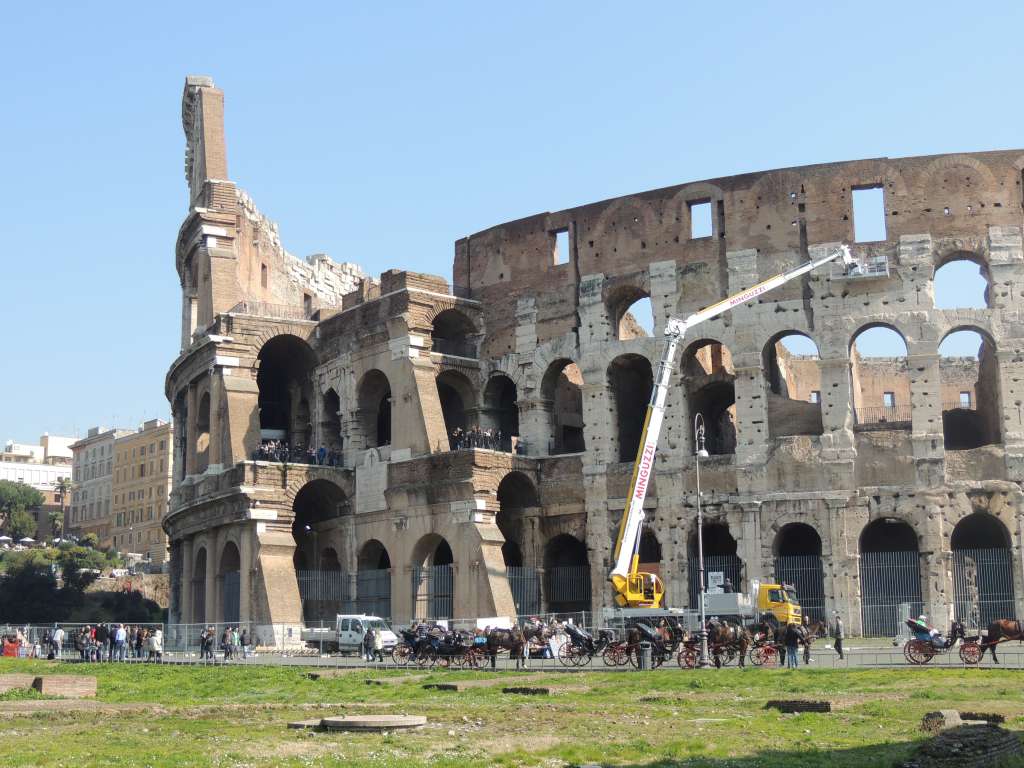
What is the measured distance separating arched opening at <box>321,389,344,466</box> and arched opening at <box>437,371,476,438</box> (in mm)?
3557

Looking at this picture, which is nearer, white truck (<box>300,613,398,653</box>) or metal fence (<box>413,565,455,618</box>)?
white truck (<box>300,613,398,653</box>)

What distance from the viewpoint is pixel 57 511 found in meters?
123

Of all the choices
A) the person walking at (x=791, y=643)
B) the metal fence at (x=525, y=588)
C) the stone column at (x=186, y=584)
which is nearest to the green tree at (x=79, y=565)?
the stone column at (x=186, y=584)

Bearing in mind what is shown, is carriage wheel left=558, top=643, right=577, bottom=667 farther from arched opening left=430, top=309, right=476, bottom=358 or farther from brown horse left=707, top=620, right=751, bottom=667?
arched opening left=430, top=309, right=476, bottom=358

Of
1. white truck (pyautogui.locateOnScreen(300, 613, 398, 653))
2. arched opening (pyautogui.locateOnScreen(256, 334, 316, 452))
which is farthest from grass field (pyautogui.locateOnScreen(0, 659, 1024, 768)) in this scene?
arched opening (pyautogui.locateOnScreen(256, 334, 316, 452))

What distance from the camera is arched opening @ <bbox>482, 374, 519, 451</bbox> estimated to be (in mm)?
43000

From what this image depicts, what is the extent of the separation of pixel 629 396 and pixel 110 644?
1646cm

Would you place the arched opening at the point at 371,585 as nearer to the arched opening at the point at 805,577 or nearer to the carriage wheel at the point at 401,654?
the carriage wheel at the point at 401,654

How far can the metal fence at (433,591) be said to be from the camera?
3962 centimetres

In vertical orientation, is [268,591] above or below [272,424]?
below

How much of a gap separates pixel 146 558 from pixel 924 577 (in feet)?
252

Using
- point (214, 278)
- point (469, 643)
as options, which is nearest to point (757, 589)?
point (469, 643)

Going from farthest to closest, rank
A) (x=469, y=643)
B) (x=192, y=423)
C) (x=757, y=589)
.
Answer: (x=192, y=423)
(x=757, y=589)
(x=469, y=643)

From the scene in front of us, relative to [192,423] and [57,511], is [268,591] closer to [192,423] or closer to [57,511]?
[192,423]
